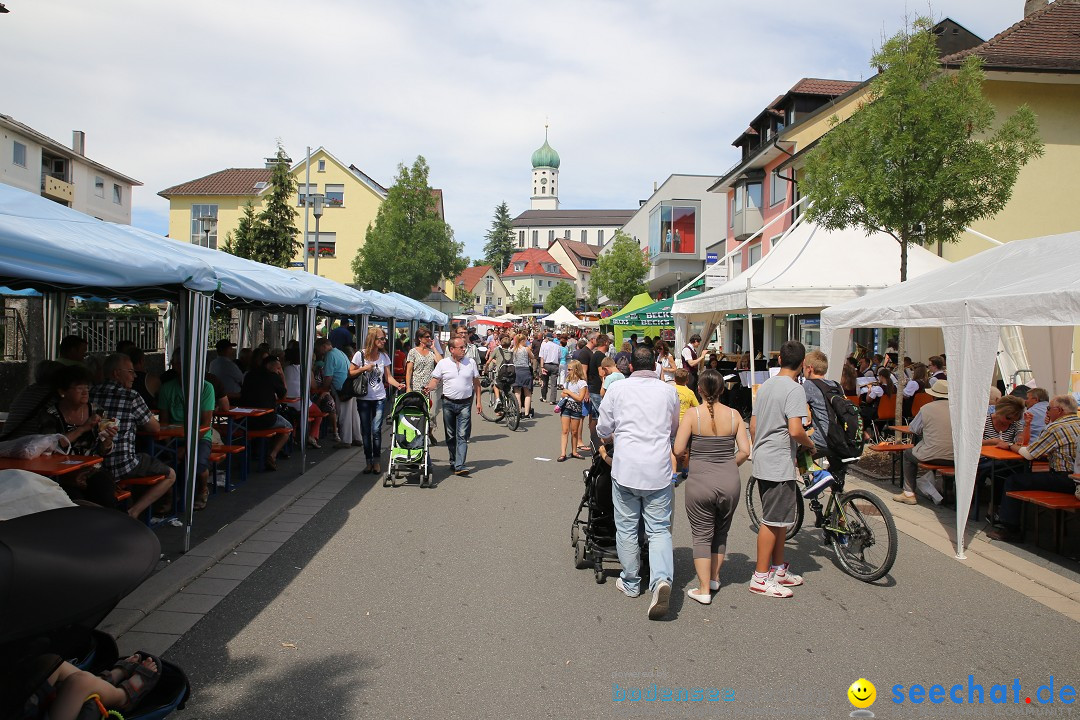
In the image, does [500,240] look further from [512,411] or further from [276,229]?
[512,411]

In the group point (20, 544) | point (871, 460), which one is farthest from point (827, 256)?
point (20, 544)

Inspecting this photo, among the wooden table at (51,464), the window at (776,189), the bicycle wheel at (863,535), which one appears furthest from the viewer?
the window at (776,189)

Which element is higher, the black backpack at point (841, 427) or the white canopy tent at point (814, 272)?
the white canopy tent at point (814, 272)

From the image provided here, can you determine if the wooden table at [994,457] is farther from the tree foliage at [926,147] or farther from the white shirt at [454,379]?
the white shirt at [454,379]

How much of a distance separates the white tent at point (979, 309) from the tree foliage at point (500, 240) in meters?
115

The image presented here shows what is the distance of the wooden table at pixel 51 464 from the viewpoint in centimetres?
509

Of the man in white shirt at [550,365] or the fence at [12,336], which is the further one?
the man in white shirt at [550,365]

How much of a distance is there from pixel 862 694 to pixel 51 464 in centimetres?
536

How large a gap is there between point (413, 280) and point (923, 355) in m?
29.8

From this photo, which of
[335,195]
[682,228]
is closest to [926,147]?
[682,228]

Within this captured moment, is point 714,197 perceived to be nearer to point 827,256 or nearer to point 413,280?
point 413,280

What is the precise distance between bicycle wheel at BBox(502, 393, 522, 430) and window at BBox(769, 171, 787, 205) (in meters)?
19.3

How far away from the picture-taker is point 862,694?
3867 millimetres

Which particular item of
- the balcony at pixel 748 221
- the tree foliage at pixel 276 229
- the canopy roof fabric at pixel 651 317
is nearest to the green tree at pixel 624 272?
the balcony at pixel 748 221
